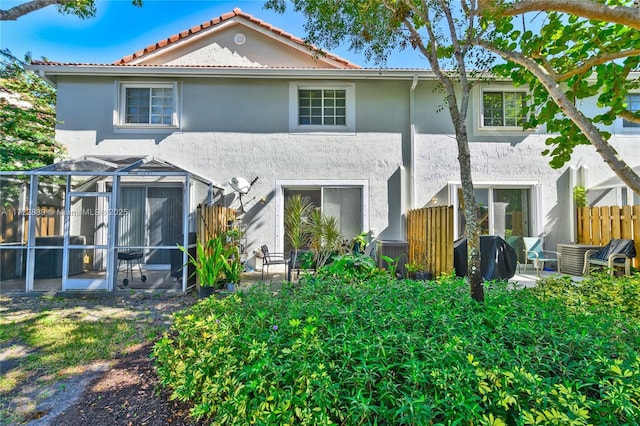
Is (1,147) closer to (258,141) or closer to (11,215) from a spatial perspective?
(11,215)

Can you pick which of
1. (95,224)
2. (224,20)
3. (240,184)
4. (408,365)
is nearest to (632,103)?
(240,184)

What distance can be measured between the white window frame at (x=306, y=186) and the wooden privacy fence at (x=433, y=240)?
146 cm

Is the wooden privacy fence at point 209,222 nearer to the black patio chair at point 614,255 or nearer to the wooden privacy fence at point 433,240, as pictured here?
the wooden privacy fence at point 433,240

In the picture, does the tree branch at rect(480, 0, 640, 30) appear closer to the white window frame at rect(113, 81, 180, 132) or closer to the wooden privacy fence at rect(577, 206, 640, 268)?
the wooden privacy fence at rect(577, 206, 640, 268)

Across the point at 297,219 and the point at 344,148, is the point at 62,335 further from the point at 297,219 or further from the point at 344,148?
the point at 344,148

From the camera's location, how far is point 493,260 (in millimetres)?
6402

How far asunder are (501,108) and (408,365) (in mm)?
9592

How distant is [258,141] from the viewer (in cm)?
887

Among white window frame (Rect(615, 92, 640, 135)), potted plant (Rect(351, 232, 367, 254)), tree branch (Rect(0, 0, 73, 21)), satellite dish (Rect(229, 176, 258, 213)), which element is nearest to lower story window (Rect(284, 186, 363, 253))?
potted plant (Rect(351, 232, 367, 254))

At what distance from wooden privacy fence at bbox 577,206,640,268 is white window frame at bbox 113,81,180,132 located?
11.9 meters

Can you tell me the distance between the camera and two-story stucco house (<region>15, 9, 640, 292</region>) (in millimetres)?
8680

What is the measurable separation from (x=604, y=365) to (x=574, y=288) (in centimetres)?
260

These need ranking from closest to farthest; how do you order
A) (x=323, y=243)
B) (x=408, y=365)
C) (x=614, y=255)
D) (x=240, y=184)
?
(x=408, y=365) → (x=323, y=243) → (x=614, y=255) → (x=240, y=184)

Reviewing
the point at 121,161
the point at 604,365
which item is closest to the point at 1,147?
the point at 121,161
